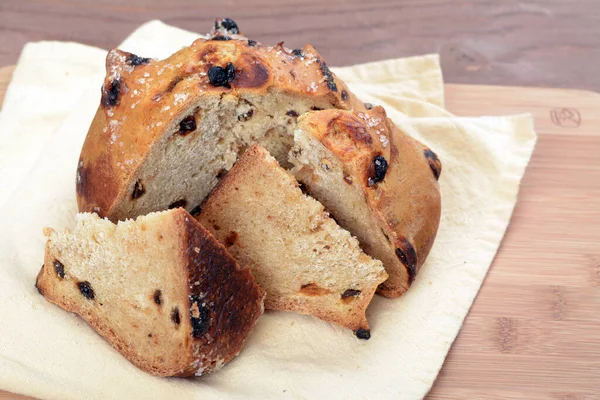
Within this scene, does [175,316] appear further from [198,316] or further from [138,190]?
[138,190]

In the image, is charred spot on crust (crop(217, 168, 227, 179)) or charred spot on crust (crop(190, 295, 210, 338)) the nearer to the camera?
charred spot on crust (crop(190, 295, 210, 338))

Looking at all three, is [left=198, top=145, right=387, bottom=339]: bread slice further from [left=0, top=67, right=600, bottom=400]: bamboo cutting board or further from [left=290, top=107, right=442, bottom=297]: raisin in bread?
[left=0, top=67, right=600, bottom=400]: bamboo cutting board

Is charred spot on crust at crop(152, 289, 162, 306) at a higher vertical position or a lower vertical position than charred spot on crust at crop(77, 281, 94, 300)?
higher

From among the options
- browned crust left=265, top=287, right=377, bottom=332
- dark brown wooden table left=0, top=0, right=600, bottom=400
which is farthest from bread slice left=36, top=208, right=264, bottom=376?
dark brown wooden table left=0, top=0, right=600, bottom=400

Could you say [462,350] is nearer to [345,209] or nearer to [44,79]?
[345,209]

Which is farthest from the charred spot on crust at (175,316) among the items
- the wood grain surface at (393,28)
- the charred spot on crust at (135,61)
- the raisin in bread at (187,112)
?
the wood grain surface at (393,28)

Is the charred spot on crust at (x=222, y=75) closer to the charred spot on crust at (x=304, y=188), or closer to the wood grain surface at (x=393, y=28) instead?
the charred spot on crust at (x=304, y=188)

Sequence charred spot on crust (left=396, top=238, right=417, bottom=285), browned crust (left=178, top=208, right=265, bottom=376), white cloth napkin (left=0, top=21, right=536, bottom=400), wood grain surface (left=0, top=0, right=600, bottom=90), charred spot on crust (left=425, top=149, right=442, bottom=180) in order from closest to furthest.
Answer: browned crust (left=178, top=208, right=265, bottom=376)
white cloth napkin (left=0, top=21, right=536, bottom=400)
charred spot on crust (left=396, top=238, right=417, bottom=285)
charred spot on crust (left=425, top=149, right=442, bottom=180)
wood grain surface (left=0, top=0, right=600, bottom=90)

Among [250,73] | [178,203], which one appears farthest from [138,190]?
[250,73]
